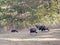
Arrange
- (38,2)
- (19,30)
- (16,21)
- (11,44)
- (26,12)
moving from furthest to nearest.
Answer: (19,30)
(16,21)
(26,12)
(38,2)
(11,44)

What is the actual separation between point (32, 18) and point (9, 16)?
103 cm

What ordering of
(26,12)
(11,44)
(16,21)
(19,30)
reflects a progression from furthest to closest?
(19,30), (16,21), (26,12), (11,44)

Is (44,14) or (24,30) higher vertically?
(44,14)

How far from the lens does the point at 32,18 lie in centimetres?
1130

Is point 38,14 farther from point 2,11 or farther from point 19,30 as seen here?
point 19,30

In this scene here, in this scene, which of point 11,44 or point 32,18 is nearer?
point 11,44

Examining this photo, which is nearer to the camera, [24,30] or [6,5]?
[6,5]

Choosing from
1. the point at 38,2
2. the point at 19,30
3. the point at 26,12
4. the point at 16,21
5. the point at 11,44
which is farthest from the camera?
the point at 19,30

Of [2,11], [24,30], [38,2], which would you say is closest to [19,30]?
[24,30]

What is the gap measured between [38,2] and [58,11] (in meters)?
2.25

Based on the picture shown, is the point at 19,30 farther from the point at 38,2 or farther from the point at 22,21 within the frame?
the point at 38,2

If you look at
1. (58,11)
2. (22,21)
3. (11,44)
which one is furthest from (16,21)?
(11,44)

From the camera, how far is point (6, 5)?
1155cm

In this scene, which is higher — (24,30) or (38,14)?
(38,14)
